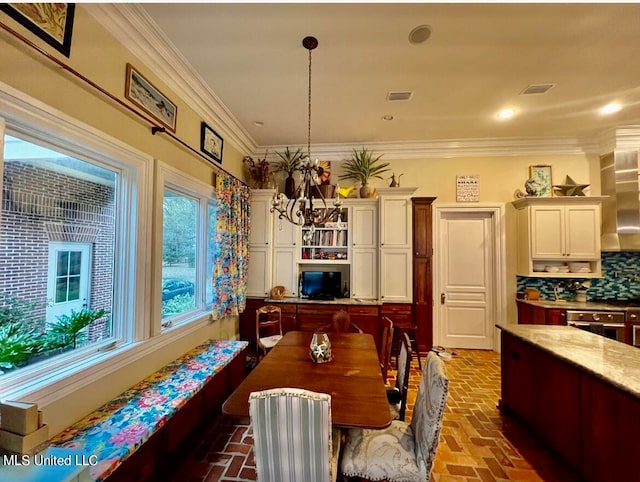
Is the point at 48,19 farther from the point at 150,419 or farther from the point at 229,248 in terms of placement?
the point at 229,248

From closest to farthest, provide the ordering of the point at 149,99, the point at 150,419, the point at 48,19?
the point at 48,19
the point at 150,419
the point at 149,99

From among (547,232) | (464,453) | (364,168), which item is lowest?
(464,453)

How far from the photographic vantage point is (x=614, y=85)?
2.84 meters

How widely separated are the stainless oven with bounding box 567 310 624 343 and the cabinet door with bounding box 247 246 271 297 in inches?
156

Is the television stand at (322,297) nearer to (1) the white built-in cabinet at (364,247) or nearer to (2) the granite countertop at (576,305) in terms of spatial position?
(1) the white built-in cabinet at (364,247)

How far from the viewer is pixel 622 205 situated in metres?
3.83

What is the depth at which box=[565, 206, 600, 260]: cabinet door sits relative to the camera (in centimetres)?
384

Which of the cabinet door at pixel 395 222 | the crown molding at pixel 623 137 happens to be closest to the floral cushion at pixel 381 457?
the cabinet door at pixel 395 222

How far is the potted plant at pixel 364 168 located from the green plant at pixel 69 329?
344 centimetres

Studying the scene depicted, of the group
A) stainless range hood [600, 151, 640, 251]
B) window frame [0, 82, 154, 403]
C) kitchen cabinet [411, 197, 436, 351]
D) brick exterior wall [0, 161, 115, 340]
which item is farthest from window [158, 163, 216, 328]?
stainless range hood [600, 151, 640, 251]

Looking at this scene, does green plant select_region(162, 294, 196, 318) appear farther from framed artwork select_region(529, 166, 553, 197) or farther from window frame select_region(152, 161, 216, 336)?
framed artwork select_region(529, 166, 553, 197)

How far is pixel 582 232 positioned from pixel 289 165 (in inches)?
168

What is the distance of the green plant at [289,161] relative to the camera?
4.46 m
